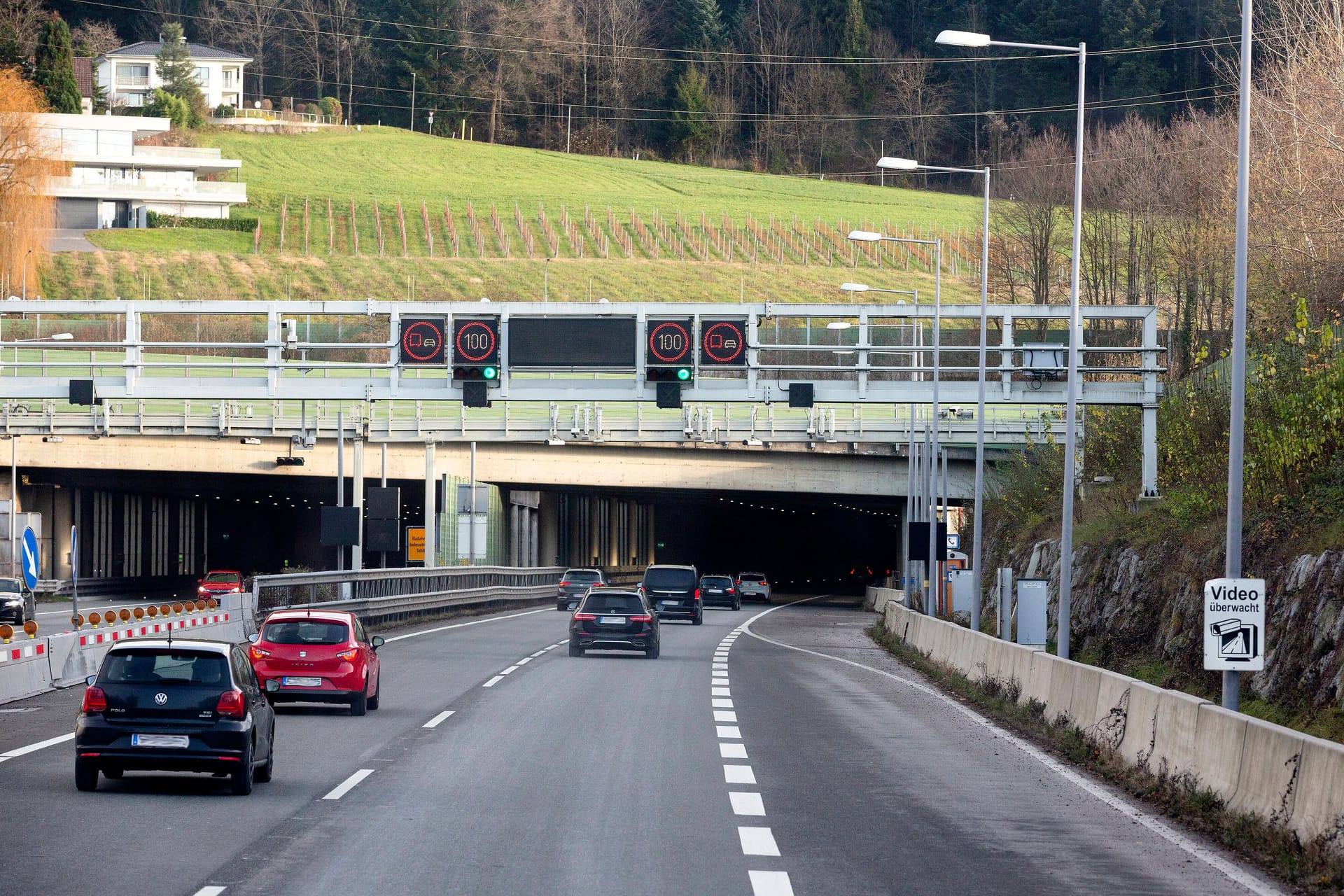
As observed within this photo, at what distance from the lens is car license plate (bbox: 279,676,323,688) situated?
832 inches

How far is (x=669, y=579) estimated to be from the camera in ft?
164

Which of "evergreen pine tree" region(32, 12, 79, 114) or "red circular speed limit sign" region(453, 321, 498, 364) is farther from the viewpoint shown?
"evergreen pine tree" region(32, 12, 79, 114)

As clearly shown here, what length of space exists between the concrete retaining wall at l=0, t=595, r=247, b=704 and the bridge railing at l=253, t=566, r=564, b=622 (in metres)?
4.08

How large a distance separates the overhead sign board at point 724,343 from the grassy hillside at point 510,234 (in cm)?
7276

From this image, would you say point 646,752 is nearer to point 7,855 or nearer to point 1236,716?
point 1236,716

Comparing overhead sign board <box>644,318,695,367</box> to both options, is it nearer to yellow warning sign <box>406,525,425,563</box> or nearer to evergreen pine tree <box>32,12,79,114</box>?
yellow warning sign <box>406,525,425,563</box>

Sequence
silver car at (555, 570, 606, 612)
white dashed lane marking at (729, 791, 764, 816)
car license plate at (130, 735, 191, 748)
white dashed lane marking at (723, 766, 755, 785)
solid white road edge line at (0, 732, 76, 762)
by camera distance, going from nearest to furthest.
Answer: white dashed lane marking at (729, 791, 764, 816)
car license plate at (130, 735, 191, 748)
white dashed lane marking at (723, 766, 755, 785)
solid white road edge line at (0, 732, 76, 762)
silver car at (555, 570, 606, 612)

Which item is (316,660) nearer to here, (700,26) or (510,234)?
(510,234)

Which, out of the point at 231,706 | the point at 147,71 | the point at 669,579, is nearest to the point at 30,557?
the point at 231,706

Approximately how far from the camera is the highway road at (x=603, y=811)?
10156 mm

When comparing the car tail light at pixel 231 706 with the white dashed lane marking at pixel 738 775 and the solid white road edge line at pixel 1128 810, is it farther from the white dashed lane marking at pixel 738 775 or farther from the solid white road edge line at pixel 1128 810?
the solid white road edge line at pixel 1128 810

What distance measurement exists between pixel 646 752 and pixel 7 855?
25.2 ft

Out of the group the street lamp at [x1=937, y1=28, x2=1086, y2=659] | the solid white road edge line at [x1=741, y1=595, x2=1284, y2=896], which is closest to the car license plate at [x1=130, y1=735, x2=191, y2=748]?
the solid white road edge line at [x1=741, y1=595, x2=1284, y2=896]

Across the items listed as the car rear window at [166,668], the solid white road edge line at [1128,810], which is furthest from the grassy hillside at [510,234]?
the car rear window at [166,668]
